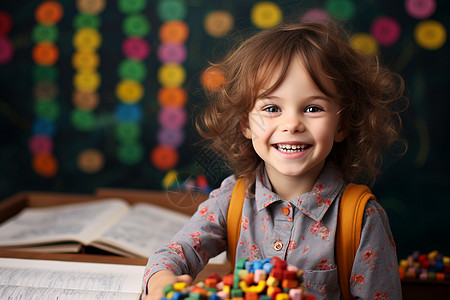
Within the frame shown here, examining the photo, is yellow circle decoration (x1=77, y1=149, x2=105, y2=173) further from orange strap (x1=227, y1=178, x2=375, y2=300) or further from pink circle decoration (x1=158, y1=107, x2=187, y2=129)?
orange strap (x1=227, y1=178, x2=375, y2=300)

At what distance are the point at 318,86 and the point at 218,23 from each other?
1252mm

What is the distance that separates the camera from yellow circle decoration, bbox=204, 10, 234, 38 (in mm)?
1975

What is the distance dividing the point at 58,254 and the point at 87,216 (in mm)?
276

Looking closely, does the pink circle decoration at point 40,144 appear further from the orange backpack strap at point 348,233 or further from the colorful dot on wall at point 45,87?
the orange backpack strap at point 348,233

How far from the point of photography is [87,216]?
1.32m

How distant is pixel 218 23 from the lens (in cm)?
198

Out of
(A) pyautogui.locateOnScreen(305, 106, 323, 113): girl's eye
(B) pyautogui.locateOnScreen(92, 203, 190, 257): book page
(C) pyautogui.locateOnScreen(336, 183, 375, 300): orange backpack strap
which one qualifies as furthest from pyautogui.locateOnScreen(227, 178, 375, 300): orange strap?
(B) pyautogui.locateOnScreen(92, 203, 190, 257): book page

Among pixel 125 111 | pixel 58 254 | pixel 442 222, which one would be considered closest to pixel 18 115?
pixel 125 111

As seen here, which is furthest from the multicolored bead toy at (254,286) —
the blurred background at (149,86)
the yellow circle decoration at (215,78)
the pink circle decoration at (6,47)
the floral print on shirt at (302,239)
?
the pink circle decoration at (6,47)

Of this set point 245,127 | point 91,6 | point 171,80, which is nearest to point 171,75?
point 171,80

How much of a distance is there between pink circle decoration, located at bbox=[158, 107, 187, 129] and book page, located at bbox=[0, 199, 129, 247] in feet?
1.94

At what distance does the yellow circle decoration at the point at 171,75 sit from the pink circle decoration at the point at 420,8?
0.91m

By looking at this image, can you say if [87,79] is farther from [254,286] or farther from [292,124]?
[254,286]

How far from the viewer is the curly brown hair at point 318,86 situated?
0.83 m
